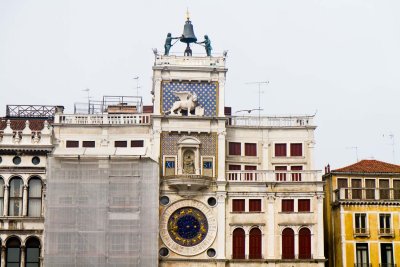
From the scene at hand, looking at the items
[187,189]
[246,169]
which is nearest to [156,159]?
[187,189]

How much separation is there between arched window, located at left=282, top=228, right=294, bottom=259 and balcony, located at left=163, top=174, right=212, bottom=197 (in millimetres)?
6785

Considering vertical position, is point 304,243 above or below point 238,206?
below

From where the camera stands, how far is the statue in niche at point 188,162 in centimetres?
6400

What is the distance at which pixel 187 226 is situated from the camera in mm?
63312

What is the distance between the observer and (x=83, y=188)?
204ft

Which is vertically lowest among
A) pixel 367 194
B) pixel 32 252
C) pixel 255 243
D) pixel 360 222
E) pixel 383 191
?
pixel 32 252

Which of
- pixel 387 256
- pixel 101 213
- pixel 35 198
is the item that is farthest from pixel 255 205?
pixel 35 198

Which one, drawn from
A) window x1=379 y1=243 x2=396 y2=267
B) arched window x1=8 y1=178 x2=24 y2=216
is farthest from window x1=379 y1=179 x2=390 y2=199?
arched window x1=8 y1=178 x2=24 y2=216

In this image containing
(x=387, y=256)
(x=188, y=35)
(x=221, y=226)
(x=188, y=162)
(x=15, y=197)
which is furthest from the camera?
(x=188, y=35)

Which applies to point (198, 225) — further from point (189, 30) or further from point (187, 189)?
point (189, 30)

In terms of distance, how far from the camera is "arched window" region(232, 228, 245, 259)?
6329 cm

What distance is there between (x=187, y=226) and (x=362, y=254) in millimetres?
13778

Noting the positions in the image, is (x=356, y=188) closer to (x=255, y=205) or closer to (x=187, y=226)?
(x=255, y=205)

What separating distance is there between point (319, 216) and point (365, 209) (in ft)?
14.6
